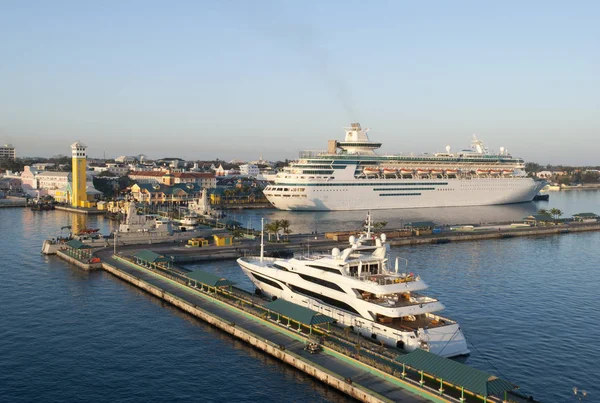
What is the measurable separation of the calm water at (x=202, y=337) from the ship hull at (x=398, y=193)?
43.4 meters

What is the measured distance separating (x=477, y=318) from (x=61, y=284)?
93.4 ft

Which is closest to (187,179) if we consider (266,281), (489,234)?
(489,234)

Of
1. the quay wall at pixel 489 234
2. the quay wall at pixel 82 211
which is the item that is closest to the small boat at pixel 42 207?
the quay wall at pixel 82 211

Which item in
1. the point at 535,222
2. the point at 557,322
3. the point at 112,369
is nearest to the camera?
the point at 112,369

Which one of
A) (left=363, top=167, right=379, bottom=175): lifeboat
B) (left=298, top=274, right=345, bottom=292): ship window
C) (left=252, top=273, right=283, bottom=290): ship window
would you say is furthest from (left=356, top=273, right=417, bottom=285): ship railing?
(left=363, top=167, right=379, bottom=175): lifeboat

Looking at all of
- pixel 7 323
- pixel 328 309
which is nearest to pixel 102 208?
pixel 7 323

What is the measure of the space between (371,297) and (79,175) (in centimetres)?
8236

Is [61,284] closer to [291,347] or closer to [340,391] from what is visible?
[291,347]

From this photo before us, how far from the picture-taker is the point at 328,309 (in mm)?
29641

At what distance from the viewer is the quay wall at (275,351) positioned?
21344 millimetres

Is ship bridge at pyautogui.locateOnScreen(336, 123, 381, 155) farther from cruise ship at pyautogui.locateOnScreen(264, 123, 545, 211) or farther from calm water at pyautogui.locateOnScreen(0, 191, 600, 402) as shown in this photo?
calm water at pyautogui.locateOnScreen(0, 191, 600, 402)

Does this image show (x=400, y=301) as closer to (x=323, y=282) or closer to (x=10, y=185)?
(x=323, y=282)

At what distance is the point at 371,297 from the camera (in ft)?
Result: 91.9

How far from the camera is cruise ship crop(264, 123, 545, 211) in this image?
9412 cm
